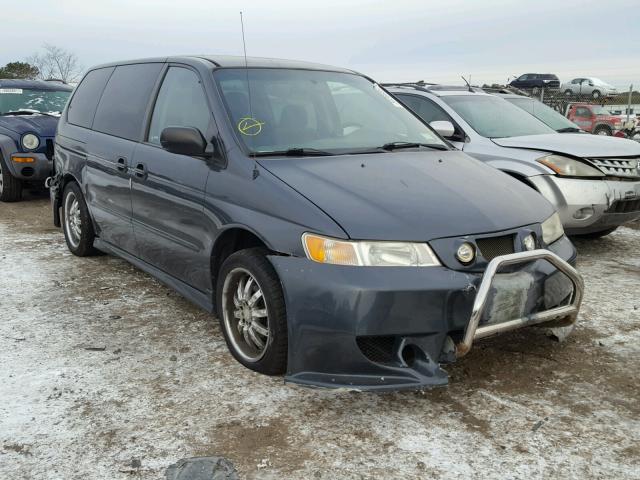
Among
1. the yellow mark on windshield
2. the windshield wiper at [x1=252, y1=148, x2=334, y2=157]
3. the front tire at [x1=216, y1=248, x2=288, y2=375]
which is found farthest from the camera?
the yellow mark on windshield

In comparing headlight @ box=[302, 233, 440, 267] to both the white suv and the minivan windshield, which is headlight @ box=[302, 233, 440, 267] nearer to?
the minivan windshield

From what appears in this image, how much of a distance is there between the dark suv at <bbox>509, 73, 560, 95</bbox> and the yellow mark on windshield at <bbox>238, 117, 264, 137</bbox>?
111ft

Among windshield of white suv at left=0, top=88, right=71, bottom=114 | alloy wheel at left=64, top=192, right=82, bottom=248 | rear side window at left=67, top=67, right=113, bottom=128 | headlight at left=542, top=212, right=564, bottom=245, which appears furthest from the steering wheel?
windshield of white suv at left=0, top=88, right=71, bottom=114

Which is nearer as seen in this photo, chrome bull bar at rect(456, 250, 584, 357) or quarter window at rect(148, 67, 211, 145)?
chrome bull bar at rect(456, 250, 584, 357)

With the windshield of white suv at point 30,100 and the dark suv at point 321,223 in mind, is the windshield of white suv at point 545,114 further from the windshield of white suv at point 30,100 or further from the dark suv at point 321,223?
the windshield of white suv at point 30,100

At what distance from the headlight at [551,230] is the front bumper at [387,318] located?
0.39m

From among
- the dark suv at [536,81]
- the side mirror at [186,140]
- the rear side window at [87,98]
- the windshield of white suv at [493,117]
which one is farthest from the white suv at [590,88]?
the side mirror at [186,140]

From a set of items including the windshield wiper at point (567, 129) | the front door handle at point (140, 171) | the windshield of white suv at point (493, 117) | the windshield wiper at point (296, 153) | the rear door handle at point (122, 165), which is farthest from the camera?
the windshield wiper at point (567, 129)

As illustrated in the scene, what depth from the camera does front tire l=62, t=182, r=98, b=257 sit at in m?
5.44

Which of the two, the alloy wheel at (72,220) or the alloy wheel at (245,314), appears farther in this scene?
the alloy wheel at (72,220)

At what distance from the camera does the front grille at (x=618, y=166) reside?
18.6 ft

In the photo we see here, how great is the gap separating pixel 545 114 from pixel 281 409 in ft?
20.0

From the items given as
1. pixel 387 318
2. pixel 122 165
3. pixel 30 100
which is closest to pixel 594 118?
pixel 30 100

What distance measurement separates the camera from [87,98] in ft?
18.2
